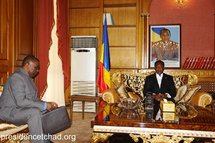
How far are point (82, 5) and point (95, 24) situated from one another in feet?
1.89

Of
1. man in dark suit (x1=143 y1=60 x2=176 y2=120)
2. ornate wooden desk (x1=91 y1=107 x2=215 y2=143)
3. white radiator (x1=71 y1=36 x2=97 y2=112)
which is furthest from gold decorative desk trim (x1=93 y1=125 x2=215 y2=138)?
white radiator (x1=71 y1=36 x2=97 y2=112)

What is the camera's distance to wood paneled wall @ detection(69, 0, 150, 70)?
5652 millimetres

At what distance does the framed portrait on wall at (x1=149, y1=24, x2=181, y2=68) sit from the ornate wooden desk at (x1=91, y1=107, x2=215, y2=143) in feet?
11.4

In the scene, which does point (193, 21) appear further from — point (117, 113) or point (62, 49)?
point (117, 113)

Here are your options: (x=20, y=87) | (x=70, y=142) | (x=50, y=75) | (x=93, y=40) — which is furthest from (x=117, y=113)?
(x=93, y=40)

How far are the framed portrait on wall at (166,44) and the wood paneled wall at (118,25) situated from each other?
27 cm

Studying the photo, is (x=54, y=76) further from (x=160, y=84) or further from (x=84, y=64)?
(x=160, y=84)

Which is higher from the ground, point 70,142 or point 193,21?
point 193,21

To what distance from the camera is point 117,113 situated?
8.63ft

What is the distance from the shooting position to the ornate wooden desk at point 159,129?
7.07 ft

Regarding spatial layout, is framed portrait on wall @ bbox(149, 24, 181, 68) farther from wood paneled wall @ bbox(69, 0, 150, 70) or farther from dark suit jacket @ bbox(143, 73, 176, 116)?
dark suit jacket @ bbox(143, 73, 176, 116)

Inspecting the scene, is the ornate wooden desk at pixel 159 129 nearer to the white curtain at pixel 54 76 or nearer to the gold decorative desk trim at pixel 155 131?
the gold decorative desk trim at pixel 155 131

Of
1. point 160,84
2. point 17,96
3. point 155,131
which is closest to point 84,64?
point 160,84

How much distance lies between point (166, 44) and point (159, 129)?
3.78 metres
